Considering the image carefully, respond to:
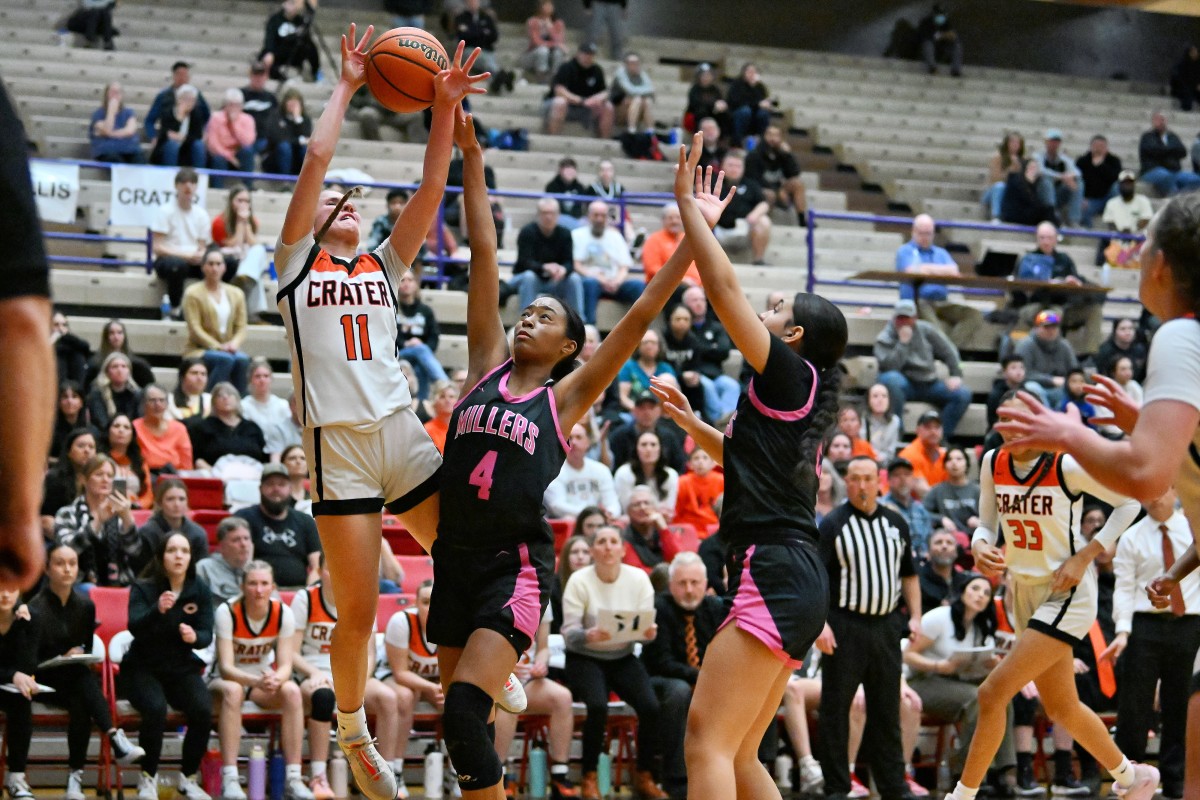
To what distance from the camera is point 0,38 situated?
698 inches

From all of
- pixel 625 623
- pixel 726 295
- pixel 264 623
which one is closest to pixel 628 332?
pixel 726 295

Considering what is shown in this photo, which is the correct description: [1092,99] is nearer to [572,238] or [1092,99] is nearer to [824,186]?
[824,186]

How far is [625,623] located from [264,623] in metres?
2.35

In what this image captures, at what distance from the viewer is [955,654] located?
33.8 ft

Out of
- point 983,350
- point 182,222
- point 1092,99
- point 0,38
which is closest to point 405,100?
point 182,222

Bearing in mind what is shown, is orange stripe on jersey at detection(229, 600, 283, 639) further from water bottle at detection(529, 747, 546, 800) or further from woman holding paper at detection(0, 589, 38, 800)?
water bottle at detection(529, 747, 546, 800)

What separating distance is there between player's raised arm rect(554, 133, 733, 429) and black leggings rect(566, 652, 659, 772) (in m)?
4.70

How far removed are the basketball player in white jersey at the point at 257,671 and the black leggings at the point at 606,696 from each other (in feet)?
5.64

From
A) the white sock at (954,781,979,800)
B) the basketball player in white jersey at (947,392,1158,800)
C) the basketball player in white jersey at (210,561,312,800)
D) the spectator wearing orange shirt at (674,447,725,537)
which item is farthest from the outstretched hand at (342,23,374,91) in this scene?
the spectator wearing orange shirt at (674,447,725,537)

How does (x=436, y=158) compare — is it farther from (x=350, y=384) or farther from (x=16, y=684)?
(x=16, y=684)

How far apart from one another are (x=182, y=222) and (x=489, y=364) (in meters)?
9.07

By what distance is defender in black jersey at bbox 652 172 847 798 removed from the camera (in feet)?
16.3

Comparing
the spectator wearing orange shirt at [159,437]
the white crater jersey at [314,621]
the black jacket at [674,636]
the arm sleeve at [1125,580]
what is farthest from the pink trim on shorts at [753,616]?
the spectator wearing orange shirt at [159,437]

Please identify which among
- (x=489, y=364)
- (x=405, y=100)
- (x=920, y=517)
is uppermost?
(x=405, y=100)
